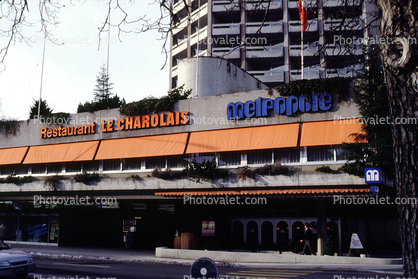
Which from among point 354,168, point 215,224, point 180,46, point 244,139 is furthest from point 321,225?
point 180,46

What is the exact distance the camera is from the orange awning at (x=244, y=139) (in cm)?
2006

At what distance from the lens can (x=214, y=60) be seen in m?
29.5

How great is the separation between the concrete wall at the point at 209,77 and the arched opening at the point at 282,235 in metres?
10.1

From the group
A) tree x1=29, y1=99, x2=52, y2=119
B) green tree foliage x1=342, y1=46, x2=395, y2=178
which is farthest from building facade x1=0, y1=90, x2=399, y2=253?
tree x1=29, y1=99, x2=52, y2=119

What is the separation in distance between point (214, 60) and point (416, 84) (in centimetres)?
2623

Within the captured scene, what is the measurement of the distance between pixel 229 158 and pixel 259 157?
1.62 meters

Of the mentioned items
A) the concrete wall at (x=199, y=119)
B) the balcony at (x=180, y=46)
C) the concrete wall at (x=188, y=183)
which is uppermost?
the balcony at (x=180, y=46)

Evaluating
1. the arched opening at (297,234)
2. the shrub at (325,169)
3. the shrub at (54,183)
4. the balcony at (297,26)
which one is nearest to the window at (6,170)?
the shrub at (54,183)

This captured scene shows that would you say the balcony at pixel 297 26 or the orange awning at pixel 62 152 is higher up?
the balcony at pixel 297 26

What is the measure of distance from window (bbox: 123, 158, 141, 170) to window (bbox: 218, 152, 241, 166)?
5179 mm

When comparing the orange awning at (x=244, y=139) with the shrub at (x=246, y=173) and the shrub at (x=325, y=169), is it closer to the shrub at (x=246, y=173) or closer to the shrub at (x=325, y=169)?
the shrub at (x=246, y=173)

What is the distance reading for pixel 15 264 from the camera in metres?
12.3

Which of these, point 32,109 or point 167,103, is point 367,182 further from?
point 32,109

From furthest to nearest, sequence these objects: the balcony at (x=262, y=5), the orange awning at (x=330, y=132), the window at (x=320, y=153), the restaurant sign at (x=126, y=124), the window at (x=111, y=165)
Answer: the window at (x=111, y=165) → the restaurant sign at (x=126, y=124) → the window at (x=320, y=153) → the orange awning at (x=330, y=132) → the balcony at (x=262, y=5)
